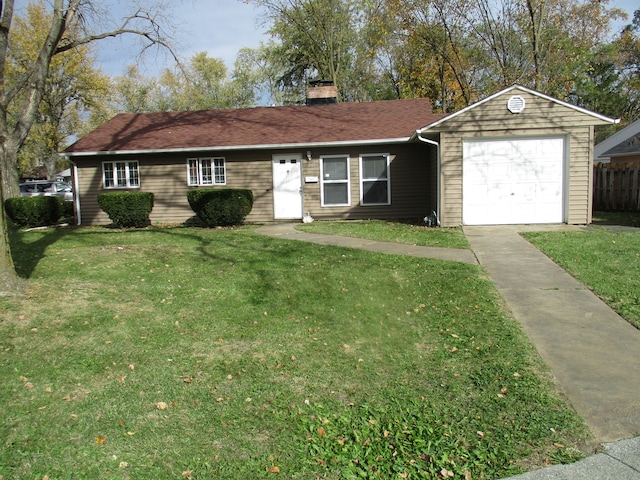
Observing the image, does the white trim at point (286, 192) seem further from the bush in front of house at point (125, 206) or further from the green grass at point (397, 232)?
the bush in front of house at point (125, 206)

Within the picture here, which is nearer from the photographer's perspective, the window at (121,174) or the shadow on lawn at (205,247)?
the shadow on lawn at (205,247)

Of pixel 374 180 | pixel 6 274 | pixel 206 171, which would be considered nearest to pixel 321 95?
pixel 374 180

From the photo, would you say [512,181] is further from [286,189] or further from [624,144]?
[624,144]

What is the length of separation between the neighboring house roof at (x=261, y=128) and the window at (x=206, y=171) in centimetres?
66

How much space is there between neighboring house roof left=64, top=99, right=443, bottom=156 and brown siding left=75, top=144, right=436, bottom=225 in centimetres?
45

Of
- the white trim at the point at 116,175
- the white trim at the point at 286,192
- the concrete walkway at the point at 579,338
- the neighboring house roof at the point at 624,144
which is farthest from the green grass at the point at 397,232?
the neighboring house roof at the point at 624,144

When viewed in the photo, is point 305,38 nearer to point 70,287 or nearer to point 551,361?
point 70,287

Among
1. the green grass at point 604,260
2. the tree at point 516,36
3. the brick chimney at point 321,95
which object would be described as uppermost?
the tree at point 516,36

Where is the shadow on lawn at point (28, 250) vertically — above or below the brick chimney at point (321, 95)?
below

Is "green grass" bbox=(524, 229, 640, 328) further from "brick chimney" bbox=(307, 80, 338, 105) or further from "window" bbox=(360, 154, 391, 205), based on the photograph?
"brick chimney" bbox=(307, 80, 338, 105)

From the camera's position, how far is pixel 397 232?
1359 cm

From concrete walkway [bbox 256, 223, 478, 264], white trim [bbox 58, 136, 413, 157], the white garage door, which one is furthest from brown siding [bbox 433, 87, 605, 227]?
concrete walkway [bbox 256, 223, 478, 264]

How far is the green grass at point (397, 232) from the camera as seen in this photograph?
11883mm

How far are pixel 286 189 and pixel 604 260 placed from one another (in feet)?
34.8
